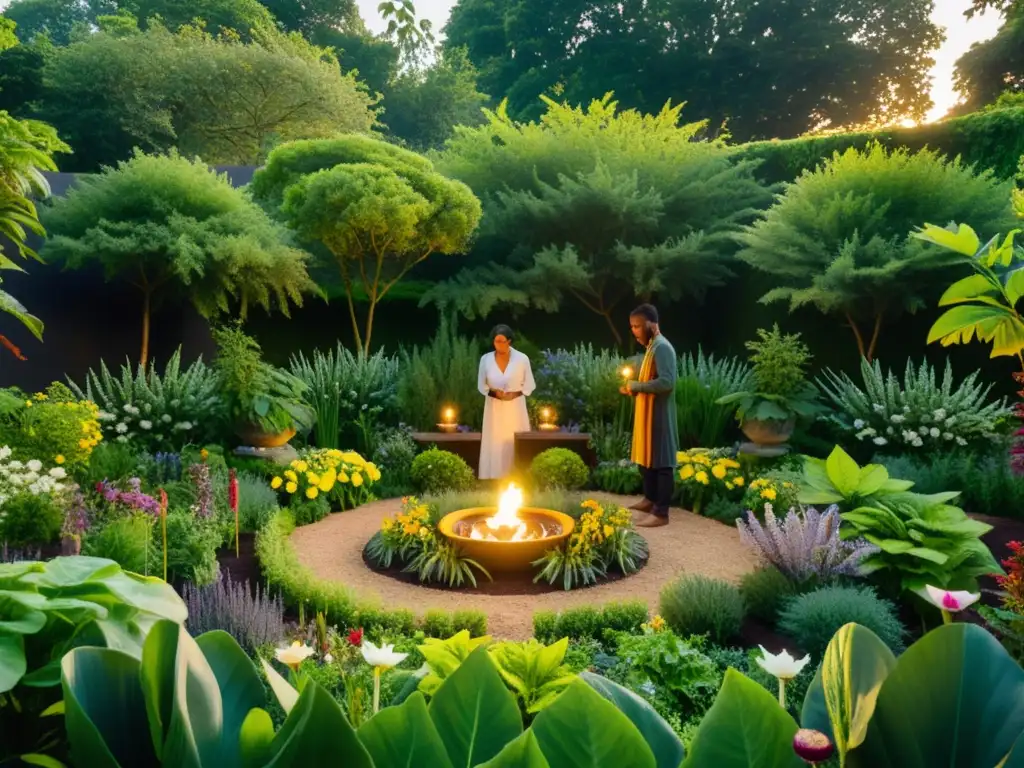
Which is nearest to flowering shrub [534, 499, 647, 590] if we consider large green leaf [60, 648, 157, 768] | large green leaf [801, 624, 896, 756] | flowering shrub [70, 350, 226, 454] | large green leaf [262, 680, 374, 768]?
flowering shrub [70, 350, 226, 454]

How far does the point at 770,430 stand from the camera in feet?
26.7

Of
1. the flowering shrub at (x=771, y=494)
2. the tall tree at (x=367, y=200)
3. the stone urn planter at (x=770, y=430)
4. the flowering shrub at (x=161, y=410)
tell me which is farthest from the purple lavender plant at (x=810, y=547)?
the tall tree at (x=367, y=200)

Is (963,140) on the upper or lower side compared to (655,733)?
upper

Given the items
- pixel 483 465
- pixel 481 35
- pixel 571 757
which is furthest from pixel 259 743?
pixel 481 35

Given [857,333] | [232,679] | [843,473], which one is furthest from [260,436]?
[232,679]

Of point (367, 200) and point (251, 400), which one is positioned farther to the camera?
point (367, 200)

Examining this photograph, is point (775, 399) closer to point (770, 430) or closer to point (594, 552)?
point (770, 430)

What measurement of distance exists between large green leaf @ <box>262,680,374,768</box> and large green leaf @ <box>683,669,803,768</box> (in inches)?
10.1

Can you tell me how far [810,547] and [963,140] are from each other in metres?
7.83

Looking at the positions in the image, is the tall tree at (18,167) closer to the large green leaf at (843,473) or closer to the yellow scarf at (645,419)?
the yellow scarf at (645,419)

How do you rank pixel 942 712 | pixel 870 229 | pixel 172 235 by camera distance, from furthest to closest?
pixel 172 235, pixel 870 229, pixel 942 712

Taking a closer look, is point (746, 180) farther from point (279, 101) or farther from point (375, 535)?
point (279, 101)

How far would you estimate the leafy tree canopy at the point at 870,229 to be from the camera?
8.66 metres

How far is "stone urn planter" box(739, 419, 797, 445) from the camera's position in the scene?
8125 millimetres
